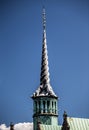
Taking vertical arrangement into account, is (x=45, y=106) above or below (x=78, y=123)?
above

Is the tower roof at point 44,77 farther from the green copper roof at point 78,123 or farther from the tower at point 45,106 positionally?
the green copper roof at point 78,123

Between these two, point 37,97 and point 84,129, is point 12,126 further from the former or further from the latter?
point 84,129

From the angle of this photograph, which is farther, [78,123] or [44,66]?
[44,66]

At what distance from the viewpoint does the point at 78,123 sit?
261 feet

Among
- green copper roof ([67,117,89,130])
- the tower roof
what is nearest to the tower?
the tower roof

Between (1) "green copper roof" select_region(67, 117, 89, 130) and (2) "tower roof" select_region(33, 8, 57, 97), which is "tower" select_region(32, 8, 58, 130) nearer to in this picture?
(2) "tower roof" select_region(33, 8, 57, 97)

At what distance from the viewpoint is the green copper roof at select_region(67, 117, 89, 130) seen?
258 ft

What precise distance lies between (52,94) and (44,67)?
210 inches

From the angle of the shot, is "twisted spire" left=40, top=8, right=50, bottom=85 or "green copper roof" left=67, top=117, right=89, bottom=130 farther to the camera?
"twisted spire" left=40, top=8, right=50, bottom=85

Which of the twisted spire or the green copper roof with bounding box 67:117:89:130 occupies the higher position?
the twisted spire

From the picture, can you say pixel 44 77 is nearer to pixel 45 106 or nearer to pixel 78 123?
pixel 45 106

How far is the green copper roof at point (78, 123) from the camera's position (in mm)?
78500

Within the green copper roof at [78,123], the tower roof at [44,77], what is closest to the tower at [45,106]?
the tower roof at [44,77]

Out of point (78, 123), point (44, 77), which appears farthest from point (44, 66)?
point (78, 123)
